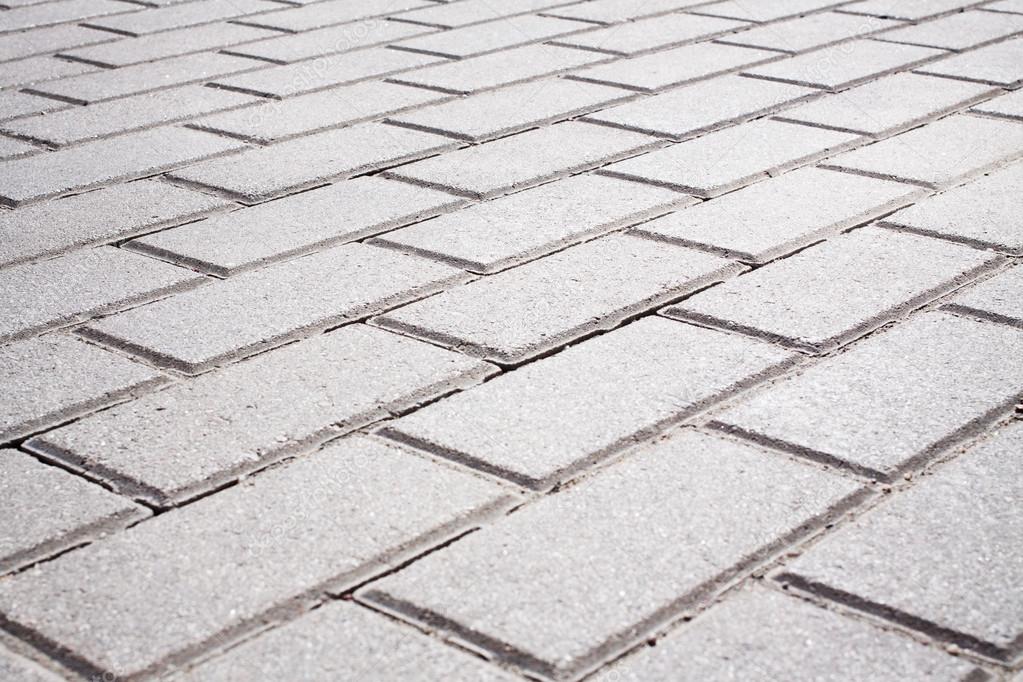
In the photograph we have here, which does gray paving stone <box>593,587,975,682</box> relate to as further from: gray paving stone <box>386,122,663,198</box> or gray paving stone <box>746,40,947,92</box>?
gray paving stone <box>746,40,947,92</box>

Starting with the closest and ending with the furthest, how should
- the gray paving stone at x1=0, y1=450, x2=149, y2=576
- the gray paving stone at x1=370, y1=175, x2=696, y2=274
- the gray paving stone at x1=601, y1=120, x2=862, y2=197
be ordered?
1. the gray paving stone at x1=0, y1=450, x2=149, y2=576
2. the gray paving stone at x1=370, y1=175, x2=696, y2=274
3. the gray paving stone at x1=601, y1=120, x2=862, y2=197

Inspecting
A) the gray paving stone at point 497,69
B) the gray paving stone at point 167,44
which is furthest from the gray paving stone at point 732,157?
the gray paving stone at point 167,44

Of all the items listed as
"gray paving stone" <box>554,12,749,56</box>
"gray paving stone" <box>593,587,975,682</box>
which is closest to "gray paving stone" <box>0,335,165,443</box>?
"gray paving stone" <box>593,587,975,682</box>

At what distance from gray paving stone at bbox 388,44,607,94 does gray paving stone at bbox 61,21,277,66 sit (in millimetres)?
1089

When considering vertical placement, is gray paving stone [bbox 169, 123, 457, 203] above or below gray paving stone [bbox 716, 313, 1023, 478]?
above

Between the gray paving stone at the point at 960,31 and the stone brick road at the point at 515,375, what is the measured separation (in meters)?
0.48

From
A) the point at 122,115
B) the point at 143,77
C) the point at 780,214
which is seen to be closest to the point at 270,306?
the point at 780,214

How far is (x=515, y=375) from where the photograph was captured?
2844 mm

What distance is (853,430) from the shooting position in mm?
2602

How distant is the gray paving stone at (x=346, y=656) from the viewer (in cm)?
193

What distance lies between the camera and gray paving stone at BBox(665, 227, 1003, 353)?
3053mm

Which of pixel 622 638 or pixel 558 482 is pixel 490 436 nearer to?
pixel 558 482

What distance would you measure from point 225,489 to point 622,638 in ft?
2.69

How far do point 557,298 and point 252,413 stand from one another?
84 cm
